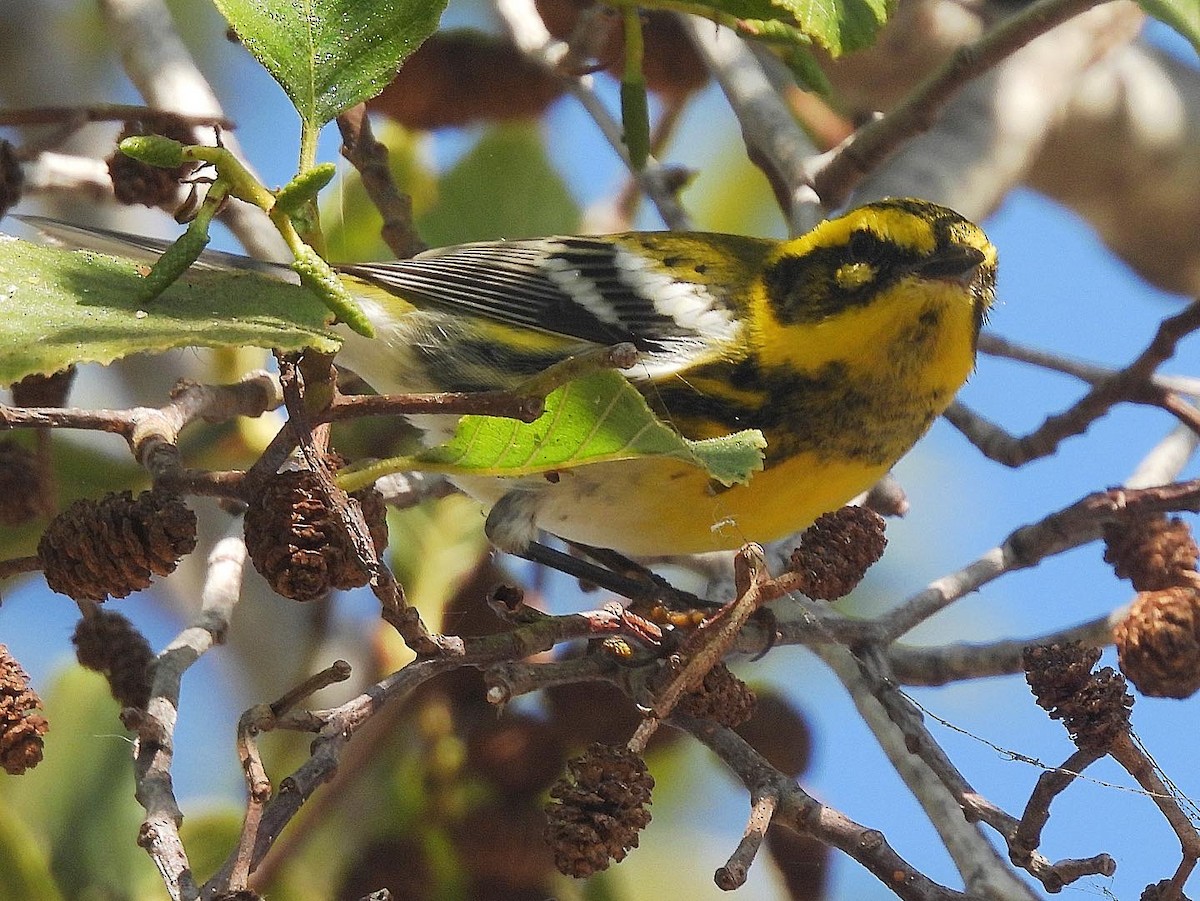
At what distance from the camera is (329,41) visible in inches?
54.1

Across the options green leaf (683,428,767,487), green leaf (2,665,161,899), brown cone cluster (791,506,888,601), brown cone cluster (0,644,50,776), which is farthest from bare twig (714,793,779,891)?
green leaf (2,665,161,899)

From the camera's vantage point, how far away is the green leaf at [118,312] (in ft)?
3.70

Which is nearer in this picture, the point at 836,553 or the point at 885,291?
the point at 836,553

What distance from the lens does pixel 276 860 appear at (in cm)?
223

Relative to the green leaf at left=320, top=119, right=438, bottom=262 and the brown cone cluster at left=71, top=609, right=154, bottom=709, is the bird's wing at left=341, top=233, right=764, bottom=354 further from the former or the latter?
the brown cone cluster at left=71, top=609, right=154, bottom=709

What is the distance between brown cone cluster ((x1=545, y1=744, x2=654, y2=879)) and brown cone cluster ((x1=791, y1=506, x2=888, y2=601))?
35 cm

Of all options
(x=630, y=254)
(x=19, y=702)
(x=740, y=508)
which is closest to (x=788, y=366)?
(x=740, y=508)

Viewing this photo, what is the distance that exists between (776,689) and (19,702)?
1560 millimetres

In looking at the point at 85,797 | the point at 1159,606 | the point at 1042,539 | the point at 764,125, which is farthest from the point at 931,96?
the point at 85,797

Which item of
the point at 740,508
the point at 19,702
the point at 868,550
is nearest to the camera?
the point at 19,702

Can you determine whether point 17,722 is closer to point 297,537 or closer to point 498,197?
point 297,537

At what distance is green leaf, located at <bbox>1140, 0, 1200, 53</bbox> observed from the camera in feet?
4.81

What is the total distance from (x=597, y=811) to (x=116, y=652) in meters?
0.79

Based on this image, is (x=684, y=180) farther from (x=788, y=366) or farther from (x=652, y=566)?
(x=652, y=566)
